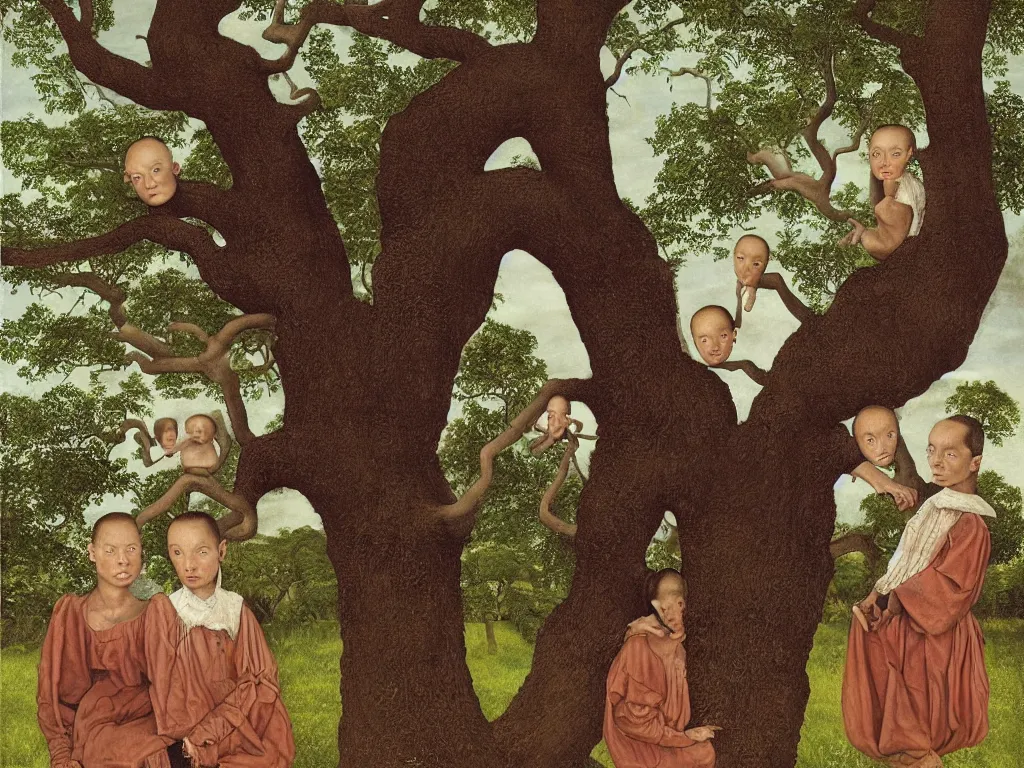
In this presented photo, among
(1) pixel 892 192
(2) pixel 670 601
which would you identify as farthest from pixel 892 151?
(2) pixel 670 601

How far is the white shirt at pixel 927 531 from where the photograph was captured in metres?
6.72

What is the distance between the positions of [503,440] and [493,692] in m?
1.99

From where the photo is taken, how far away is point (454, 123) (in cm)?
733

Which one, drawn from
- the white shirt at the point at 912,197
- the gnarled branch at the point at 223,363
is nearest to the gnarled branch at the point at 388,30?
the gnarled branch at the point at 223,363

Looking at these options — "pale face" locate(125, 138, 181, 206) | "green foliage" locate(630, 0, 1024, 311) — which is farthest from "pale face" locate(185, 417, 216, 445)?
"green foliage" locate(630, 0, 1024, 311)

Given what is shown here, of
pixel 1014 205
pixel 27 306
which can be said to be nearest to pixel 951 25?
pixel 1014 205

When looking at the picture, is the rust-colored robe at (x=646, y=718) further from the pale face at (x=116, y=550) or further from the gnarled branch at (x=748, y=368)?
the pale face at (x=116, y=550)

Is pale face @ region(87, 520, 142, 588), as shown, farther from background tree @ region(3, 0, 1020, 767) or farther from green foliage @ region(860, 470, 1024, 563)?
green foliage @ region(860, 470, 1024, 563)

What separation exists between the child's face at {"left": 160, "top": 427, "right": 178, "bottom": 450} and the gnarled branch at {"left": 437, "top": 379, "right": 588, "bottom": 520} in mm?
1583

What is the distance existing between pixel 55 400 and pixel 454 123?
2.90 metres

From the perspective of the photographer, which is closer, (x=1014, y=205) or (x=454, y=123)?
(x=454, y=123)

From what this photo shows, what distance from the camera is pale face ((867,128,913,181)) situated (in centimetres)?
707

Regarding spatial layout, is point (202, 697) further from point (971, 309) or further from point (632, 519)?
point (971, 309)

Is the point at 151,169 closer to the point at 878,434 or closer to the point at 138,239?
the point at 138,239
